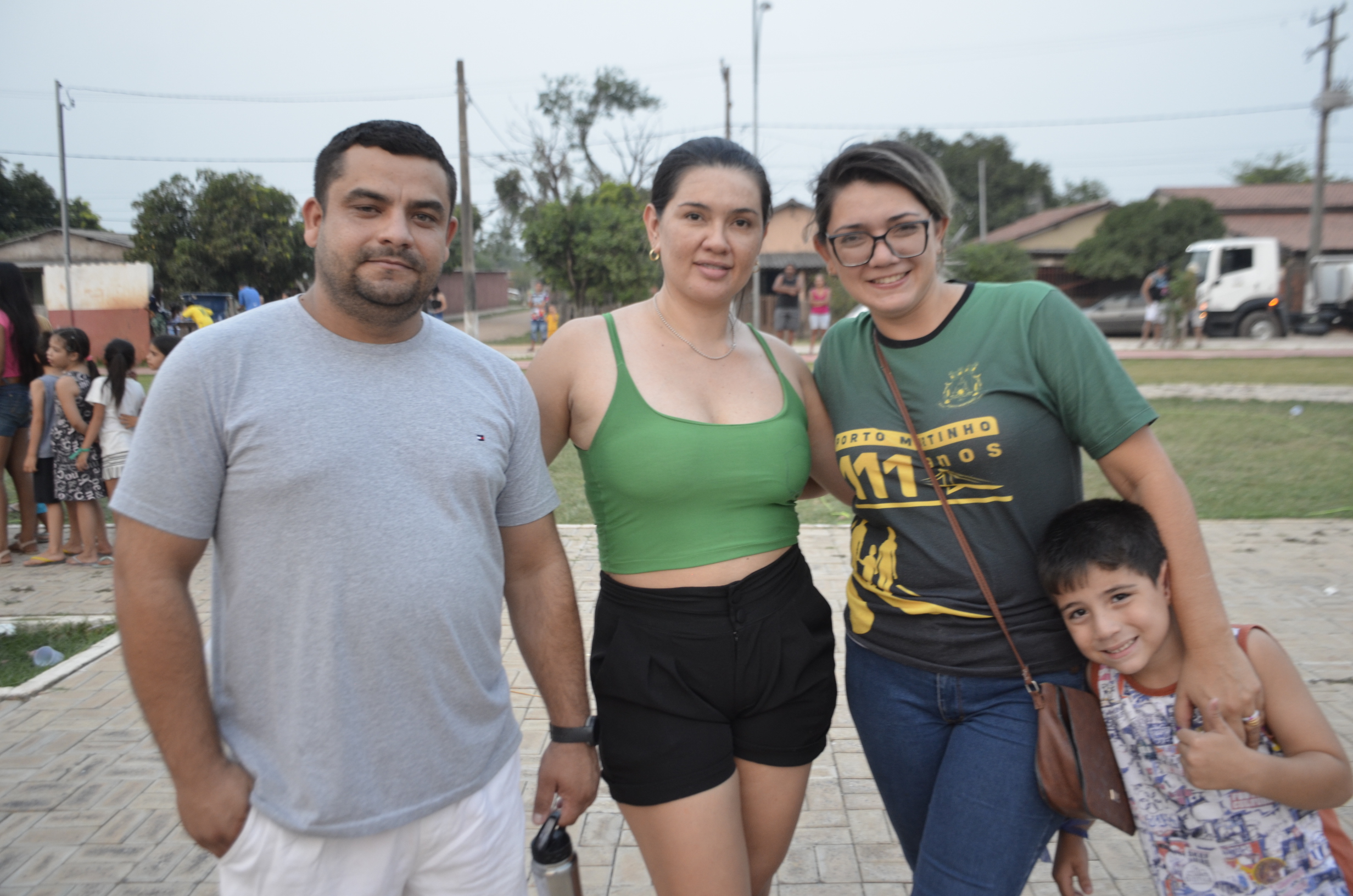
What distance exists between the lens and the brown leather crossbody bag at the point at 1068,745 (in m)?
1.93

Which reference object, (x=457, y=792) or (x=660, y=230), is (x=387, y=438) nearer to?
(x=457, y=792)

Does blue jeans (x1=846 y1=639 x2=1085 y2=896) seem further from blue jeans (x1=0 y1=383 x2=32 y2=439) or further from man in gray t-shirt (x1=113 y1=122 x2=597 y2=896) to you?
blue jeans (x1=0 y1=383 x2=32 y2=439)

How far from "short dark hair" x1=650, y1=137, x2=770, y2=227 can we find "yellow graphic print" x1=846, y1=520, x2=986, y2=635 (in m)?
0.90

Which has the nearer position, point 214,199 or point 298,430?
point 298,430

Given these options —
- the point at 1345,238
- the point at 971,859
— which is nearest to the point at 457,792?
the point at 971,859

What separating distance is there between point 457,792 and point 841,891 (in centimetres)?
175

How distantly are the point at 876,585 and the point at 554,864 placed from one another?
3.22 ft

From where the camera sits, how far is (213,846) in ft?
5.31

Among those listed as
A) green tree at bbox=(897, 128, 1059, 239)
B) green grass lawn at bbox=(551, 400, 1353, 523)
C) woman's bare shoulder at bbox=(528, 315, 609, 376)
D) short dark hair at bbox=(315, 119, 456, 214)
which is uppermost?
green tree at bbox=(897, 128, 1059, 239)

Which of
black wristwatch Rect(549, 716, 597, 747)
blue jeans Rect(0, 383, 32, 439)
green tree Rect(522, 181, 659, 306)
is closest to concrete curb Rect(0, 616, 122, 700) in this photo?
blue jeans Rect(0, 383, 32, 439)

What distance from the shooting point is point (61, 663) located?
4992 millimetres

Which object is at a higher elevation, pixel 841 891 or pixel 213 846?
pixel 213 846

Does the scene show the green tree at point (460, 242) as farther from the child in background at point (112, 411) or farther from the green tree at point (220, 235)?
the child in background at point (112, 411)

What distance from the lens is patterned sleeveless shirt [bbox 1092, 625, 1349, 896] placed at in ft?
6.11
